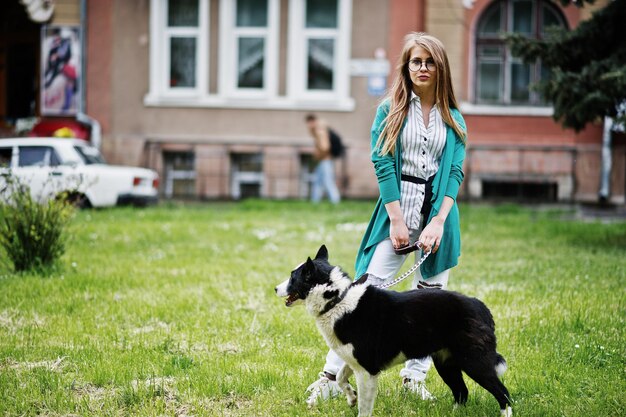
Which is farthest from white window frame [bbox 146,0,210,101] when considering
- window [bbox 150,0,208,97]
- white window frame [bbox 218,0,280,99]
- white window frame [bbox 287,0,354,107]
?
white window frame [bbox 287,0,354,107]

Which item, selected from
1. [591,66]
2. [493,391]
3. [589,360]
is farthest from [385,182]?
[591,66]

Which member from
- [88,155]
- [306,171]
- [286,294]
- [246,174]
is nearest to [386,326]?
[286,294]

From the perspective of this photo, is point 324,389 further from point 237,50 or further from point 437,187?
point 237,50

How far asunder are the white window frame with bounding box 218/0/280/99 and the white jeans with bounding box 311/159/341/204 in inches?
114

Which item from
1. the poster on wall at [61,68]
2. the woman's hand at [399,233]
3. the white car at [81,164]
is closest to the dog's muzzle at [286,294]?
the woman's hand at [399,233]

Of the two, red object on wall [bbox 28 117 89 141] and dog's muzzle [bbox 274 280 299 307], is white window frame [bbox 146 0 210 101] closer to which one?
red object on wall [bbox 28 117 89 141]

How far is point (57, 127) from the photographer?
819 inches

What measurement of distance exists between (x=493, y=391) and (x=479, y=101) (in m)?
16.7

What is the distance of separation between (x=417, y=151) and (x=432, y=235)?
20.8 inches

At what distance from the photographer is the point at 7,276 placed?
29.2ft

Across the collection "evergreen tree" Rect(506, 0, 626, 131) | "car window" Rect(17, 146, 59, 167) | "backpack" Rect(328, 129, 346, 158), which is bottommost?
"car window" Rect(17, 146, 59, 167)

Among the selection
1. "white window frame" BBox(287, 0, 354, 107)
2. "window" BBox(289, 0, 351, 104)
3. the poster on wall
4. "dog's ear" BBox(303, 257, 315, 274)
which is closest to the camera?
"dog's ear" BBox(303, 257, 315, 274)

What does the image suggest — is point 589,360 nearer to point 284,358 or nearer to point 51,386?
point 284,358

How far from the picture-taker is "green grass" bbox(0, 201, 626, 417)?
5.07m
